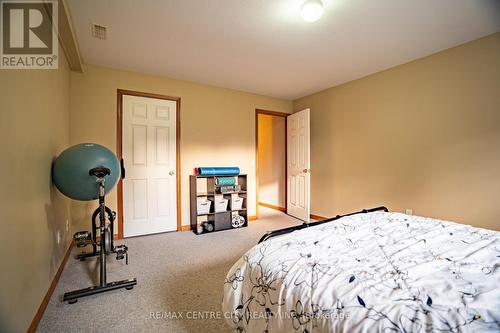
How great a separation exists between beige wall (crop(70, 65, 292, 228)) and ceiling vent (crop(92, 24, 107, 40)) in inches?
33.7

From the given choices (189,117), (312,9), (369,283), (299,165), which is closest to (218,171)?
(189,117)

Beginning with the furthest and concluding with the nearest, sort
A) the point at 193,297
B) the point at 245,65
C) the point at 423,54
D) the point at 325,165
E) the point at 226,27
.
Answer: the point at 325,165 → the point at 245,65 → the point at 423,54 → the point at 226,27 → the point at 193,297

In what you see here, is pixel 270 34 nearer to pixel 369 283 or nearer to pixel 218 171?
pixel 218 171

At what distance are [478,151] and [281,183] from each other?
3.31 meters

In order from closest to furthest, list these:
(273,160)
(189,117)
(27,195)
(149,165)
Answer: (27,195), (149,165), (189,117), (273,160)

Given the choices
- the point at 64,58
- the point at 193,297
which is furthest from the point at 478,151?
the point at 64,58

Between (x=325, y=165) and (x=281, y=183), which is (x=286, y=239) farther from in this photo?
(x=281, y=183)

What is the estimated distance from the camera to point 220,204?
3.70 metres

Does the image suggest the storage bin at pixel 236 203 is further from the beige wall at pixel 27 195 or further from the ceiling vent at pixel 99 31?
the ceiling vent at pixel 99 31

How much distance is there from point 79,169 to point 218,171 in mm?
2067

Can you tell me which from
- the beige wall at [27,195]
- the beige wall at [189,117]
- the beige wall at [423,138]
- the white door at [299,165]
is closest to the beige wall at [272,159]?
the white door at [299,165]

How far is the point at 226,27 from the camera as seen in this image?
2223mm

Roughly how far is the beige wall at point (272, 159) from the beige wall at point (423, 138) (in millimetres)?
1274

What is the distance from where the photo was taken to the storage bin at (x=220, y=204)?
3662 mm
